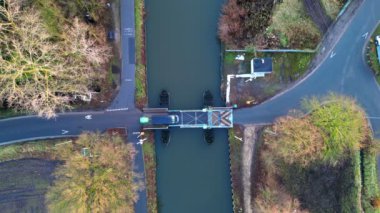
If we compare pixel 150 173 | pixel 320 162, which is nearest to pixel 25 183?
pixel 150 173

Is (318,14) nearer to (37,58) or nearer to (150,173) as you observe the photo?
(150,173)

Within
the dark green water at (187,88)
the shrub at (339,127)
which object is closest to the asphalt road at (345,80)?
the shrub at (339,127)

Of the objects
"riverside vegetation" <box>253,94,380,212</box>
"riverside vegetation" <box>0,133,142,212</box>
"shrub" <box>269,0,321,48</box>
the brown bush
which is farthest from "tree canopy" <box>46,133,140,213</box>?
"shrub" <box>269,0,321,48</box>

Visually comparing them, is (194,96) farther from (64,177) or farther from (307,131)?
(64,177)

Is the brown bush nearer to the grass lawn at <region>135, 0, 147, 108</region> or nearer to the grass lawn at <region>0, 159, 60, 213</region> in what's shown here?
the grass lawn at <region>135, 0, 147, 108</region>

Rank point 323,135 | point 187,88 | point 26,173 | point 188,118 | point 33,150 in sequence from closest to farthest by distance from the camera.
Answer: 1. point 323,135
2. point 33,150
3. point 26,173
4. point 188,118
5. point 187,88
